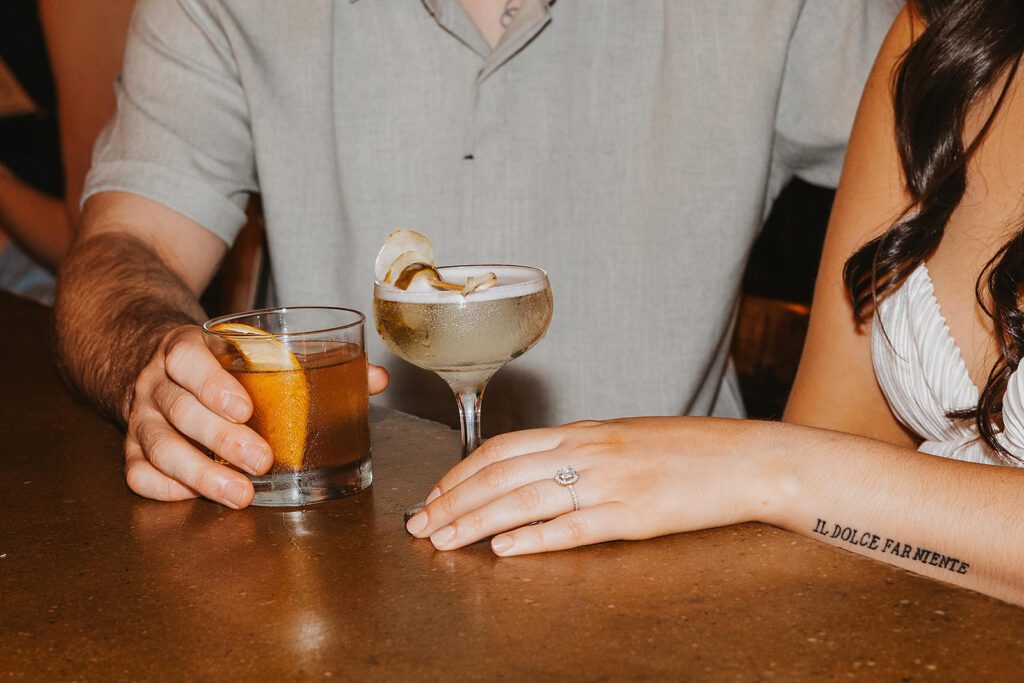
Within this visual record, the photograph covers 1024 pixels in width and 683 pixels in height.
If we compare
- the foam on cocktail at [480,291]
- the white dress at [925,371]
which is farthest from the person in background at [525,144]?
the foam on cocktail at [480,291]

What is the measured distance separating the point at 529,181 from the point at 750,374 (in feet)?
2.12

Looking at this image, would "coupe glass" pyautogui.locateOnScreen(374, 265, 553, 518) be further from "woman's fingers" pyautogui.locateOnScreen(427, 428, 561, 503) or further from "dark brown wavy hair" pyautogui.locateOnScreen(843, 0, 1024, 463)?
"dark brown wavy hair" pyautogui.locateOnScreen(843, 0, 1024, 463)

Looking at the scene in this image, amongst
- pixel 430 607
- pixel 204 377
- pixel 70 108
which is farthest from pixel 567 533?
pixel 70 108

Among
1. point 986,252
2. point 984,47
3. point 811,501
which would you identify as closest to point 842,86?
point 984,47

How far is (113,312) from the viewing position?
→ 1.58 m

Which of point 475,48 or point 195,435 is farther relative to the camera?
point 475,48

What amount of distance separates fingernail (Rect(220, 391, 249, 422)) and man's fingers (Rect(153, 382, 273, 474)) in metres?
0.01

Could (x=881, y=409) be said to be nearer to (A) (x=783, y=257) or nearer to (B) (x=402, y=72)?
(B) (x=402, y=72)

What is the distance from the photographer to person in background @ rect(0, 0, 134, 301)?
9.80 feet

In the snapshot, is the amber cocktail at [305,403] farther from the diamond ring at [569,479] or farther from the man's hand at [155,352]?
the diamond ring at [569,479]

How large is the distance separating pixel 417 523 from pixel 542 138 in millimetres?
1086

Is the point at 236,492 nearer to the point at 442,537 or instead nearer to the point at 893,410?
the point at 442,537

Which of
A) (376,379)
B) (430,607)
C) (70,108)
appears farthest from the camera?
(70,108)

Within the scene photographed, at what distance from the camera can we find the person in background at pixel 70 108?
9.80 ft
